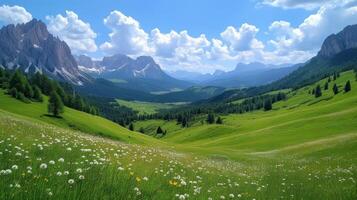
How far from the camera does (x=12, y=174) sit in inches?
291

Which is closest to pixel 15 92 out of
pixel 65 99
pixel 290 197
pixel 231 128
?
pixel 65 99

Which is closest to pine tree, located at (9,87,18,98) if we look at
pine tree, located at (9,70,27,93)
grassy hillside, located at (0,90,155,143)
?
pine tree, located at (9,70,27,93)

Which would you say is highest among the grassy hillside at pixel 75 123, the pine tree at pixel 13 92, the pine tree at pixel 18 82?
the pine tree at pixel 18 82

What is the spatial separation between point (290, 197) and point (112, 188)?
6648mm

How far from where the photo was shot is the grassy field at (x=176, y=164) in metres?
7.95

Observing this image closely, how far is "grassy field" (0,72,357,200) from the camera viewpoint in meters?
7.95

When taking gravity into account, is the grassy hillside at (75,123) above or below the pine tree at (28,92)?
below

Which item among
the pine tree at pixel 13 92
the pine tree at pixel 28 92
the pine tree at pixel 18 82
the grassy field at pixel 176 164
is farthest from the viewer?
the pine tree at pixel 28 92

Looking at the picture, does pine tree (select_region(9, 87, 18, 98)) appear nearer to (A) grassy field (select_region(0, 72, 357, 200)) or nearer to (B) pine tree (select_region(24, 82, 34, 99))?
(A) grassy field (select_region(0, 72, 357, 200))

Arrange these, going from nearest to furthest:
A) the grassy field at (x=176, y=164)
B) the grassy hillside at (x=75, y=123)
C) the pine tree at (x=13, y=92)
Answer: the grassy field at (x=176, y=164), the grassy hillside at (x=75, y=123), the pine tree at (x=13, y=92)

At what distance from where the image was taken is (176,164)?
21609 millimetres

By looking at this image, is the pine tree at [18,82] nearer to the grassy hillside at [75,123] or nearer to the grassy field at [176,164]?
the grassy field at [176,164]

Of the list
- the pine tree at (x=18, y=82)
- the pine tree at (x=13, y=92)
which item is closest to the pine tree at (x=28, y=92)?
the pine tree at (x=18, y=82)

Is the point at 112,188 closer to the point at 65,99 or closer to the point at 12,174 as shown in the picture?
the point at 12,174
